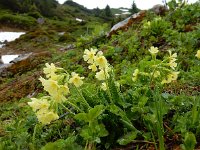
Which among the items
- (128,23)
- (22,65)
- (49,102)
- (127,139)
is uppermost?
(49,102)

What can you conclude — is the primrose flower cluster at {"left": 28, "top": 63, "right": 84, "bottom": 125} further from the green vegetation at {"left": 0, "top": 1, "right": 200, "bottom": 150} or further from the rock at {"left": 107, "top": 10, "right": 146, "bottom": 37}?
the rock at {"left": 107, "top": 10, "right": 146, "bottom": 37}

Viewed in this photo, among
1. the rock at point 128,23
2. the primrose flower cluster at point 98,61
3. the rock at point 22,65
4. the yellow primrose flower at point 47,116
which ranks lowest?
the rock at point 22,65

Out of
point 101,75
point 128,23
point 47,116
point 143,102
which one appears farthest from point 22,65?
point 47,116

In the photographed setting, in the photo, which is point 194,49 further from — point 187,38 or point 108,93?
point 108,93

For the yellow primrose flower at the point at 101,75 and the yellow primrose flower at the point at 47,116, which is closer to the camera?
the yellow primrose flower at the point at 47,116

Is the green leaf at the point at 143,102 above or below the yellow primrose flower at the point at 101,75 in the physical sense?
below

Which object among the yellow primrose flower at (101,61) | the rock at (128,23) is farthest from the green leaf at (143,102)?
the rock at (128,23)

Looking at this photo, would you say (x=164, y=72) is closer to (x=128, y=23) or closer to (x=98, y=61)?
(x=98, y=61)

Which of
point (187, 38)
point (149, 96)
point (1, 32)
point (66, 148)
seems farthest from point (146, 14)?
point (1, 32)

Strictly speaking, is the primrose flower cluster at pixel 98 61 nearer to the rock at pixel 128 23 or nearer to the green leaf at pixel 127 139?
the green leaf at pixel 127 139

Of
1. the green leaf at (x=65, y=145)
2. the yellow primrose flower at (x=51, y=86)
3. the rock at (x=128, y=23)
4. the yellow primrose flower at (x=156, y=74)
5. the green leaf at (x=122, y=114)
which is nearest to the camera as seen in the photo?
the green leaf at (x=65, y=145)

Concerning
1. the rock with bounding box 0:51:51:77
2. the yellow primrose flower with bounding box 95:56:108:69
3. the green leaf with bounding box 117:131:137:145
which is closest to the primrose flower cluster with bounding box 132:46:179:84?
the yellow primrose flower with bounding box 95:56:108:69
